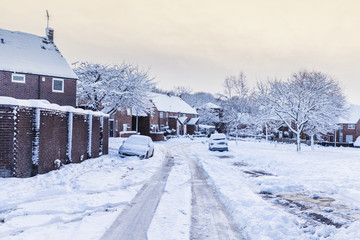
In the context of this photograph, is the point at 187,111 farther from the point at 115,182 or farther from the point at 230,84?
the point at 115,182

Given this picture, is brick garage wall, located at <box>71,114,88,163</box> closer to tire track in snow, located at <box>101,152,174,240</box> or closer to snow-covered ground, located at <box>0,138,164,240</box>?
snow-covered ground, located at <box>0,138,164,240</box>

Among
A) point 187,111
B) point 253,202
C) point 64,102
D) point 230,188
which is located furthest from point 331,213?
point 187,111

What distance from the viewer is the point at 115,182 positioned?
10.2 metres

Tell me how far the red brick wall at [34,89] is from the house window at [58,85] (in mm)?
250

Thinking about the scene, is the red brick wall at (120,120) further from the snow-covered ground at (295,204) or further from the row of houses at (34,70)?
the snow-covered ground at (295,204)

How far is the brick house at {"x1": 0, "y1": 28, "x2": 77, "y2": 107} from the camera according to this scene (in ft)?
69.3

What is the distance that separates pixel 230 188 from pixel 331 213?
3.50 meters

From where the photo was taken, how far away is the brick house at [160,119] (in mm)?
40000

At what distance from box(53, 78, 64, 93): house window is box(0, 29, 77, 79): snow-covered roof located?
47 centimetres

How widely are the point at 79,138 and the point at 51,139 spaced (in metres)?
2.97

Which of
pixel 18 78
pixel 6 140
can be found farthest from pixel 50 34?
pixel 6 140

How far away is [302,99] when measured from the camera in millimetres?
25344

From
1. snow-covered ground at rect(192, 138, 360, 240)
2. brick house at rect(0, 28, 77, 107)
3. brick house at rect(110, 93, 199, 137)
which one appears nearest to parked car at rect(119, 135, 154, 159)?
snow-covered ground at rect(192, 138, 360, 240)

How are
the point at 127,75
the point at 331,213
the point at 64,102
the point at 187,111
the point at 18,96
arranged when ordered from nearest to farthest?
the point at 331,213 → the point at 18,96 → the point at 64,102 → the point at 127,75 → the point at 187,111
